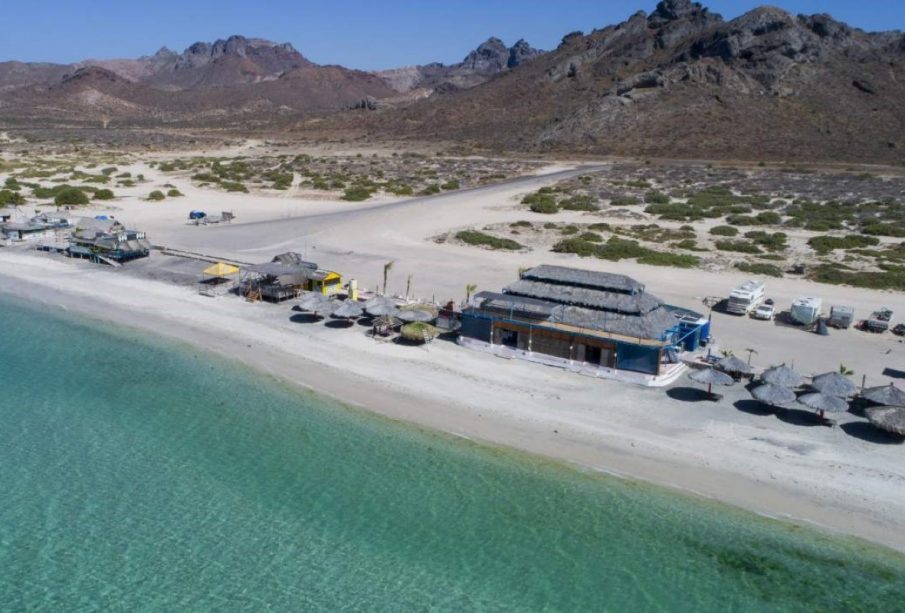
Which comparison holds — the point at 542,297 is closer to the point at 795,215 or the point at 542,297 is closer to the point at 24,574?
the point at 24,574

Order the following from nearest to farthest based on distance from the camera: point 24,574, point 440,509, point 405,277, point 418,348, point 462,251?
point 24,574, point 440,509, point 418,348, point 405,277, point 462,251

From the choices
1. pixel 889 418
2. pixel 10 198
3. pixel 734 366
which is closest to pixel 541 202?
pixel 734 366

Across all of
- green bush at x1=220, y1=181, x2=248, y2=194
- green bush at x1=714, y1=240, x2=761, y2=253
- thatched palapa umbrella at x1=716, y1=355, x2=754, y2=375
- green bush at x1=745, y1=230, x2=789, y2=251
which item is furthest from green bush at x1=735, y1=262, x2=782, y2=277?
green bush at x1=220, y1=181, x2=248, y2=194

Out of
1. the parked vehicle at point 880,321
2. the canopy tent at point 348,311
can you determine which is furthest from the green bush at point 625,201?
the canopy tent at point 348,311

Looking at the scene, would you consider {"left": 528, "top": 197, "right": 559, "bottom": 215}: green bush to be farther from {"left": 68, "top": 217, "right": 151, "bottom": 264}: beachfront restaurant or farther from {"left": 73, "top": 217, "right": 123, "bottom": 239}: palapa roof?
{"left": 73, "top": 217, "right": 123, "bottom": 239}: palapa roof

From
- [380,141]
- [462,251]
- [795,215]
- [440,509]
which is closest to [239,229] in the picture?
[462,251]

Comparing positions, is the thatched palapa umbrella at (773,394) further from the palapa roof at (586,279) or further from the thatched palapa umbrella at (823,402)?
the palapa roof at (586,279)
